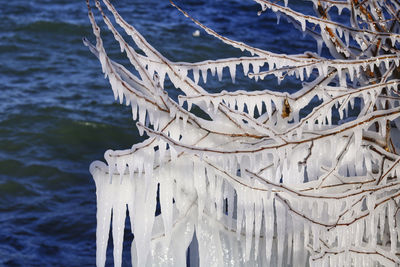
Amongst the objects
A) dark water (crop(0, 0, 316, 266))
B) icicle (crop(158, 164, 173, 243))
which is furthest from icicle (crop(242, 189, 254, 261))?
dark water (crop(0, 0, 316, 266))

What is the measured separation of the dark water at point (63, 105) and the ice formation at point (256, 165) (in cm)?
320

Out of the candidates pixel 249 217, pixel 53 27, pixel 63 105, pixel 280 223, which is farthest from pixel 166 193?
pixel 53 27

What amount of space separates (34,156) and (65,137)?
0.52 meters

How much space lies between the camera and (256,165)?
2.92 metres

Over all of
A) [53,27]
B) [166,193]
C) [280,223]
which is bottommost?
[280,223]

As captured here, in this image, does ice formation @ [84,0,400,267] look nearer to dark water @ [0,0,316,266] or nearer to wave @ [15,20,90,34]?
dark water @ [0,0,316,266]

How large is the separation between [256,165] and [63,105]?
238 inches

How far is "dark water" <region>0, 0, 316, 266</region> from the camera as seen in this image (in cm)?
647

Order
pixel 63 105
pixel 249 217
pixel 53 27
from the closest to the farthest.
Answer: pixel 249 217, pixel 63 105, pixel 53 27

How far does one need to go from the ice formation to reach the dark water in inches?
126

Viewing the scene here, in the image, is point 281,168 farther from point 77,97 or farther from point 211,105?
point 77,97

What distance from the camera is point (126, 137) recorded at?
7.93 metres

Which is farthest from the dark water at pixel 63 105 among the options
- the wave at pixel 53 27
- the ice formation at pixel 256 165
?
the ice formation at pixel 256 165

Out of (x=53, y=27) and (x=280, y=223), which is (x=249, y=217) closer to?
(x=280, y=223)
